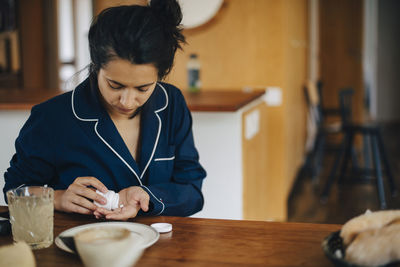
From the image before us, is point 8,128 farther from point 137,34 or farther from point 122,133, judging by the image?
point 137,34

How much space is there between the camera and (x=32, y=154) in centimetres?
136

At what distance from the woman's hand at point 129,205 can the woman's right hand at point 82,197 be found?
3 cm

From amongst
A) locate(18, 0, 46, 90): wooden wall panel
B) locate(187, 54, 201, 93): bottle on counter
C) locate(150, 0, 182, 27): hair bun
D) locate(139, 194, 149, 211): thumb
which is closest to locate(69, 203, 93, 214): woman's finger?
locate(139, 194, 149, 211): thumb

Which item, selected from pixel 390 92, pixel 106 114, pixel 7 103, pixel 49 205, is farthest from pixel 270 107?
pixel 390 92

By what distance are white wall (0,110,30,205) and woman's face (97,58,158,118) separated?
1.22 metres

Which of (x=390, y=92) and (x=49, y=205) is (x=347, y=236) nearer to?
(x=49, y=205)

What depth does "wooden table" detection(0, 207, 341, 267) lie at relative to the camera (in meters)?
0.91

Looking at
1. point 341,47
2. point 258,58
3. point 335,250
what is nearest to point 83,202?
point 335,250

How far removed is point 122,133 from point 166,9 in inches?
15.9

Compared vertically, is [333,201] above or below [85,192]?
below

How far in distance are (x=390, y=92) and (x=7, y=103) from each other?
27.3 ft

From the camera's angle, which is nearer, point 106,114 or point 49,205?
point 49,205

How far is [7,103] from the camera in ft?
7.59

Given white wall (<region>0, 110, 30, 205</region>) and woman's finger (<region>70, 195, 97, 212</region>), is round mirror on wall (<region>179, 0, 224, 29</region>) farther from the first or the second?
woman's finger (<region>70, 195, 97, 212</region>)
